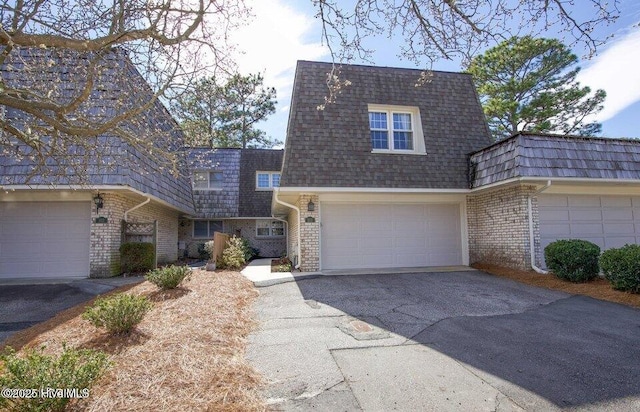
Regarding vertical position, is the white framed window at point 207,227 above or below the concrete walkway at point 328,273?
above

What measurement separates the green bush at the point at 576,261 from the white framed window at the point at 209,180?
1625 centimetres

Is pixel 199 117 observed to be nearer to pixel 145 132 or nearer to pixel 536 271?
pixel 145 132

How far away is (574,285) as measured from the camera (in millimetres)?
8070

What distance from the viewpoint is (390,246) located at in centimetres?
1129

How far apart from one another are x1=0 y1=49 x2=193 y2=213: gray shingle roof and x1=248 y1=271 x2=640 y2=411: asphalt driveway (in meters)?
3.44

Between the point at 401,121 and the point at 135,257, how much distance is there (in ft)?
31.9

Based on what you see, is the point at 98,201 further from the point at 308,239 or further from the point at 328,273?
the point at 328,273

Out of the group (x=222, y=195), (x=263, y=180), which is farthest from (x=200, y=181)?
(x=263, y=180)

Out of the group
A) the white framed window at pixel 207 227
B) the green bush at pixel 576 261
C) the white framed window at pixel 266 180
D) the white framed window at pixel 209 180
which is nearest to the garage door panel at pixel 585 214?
the green bush at pixel 576 261

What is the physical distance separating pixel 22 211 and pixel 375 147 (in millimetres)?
11031

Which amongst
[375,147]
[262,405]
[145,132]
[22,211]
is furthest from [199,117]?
[22,211]

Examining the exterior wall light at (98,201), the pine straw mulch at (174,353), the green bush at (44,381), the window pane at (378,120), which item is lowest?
the pine straw mulch at (174,353)

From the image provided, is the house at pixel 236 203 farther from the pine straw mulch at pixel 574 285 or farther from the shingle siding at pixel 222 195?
the pine straw mulch at pixel 574 285

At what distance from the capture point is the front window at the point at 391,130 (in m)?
11.5
